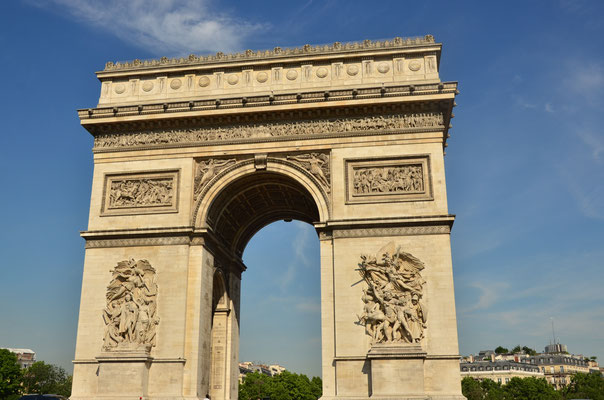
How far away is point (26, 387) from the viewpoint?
64188mm

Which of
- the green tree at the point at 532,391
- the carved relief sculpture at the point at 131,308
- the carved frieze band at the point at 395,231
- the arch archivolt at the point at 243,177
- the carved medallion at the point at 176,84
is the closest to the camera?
the carved frieze band at the point at 395,231

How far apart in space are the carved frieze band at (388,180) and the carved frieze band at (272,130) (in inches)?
51.5

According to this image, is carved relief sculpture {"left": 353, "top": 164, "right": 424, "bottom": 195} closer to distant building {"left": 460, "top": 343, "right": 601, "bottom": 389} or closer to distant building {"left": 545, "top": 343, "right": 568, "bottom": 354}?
distant building {"left": 460, "top": 343, "right": 601, "bottom": 389}

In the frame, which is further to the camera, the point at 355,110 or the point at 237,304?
the point at 237,304

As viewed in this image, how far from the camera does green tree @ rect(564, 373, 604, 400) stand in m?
69.6

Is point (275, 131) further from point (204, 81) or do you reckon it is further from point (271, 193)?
point (204, 81)

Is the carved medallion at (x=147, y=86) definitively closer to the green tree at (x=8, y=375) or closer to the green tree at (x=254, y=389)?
the green tree at (x=8, y=375)

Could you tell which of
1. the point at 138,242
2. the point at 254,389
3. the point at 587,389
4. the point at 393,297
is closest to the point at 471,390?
the point at 587,389

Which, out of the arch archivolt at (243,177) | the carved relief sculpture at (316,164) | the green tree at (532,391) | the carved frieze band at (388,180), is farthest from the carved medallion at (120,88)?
the green tree at (532,391)

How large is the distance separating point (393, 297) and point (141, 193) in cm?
1045

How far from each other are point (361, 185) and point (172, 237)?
729 centimetres

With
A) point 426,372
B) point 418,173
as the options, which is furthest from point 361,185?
point 426,372

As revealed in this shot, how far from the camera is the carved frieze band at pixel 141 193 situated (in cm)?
2352

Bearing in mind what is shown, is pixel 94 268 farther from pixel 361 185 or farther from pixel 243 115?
pixel 361 185
